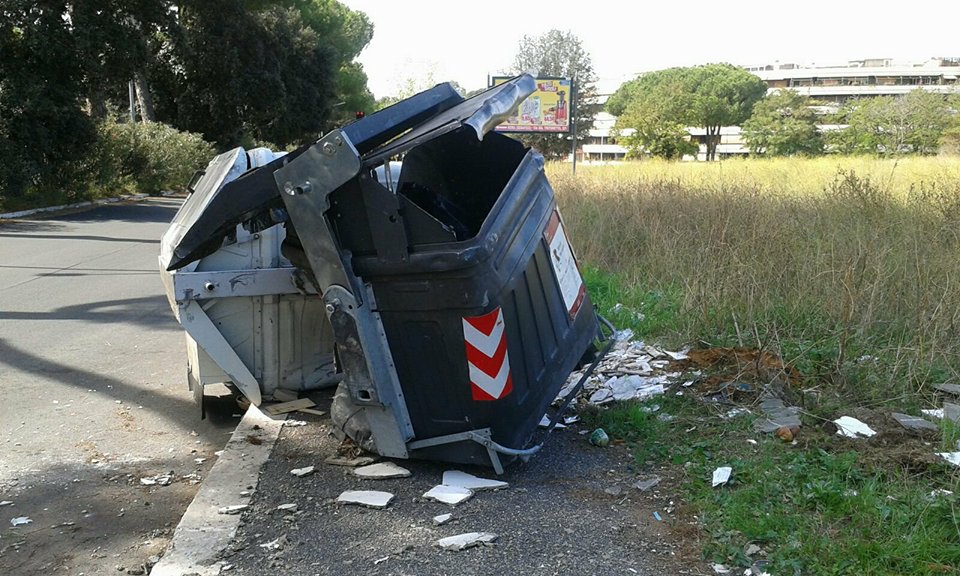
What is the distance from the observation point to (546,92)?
81.3ft

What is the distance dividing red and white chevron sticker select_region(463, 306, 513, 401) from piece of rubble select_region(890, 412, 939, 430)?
6.76ft

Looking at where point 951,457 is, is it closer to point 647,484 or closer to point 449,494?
point 647,484

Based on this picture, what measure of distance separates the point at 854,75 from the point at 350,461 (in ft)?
422

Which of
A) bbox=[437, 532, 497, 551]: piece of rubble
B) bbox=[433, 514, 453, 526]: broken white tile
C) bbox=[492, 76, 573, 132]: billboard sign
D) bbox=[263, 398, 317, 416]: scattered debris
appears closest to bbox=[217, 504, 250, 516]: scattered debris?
bbox=[433, 514, 453, 526]: broken white tile

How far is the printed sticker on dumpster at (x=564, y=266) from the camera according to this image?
448 cm

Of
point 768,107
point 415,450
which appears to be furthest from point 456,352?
point 768,107

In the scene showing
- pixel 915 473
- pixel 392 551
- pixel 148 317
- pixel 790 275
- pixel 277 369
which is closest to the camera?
pixel 392 551

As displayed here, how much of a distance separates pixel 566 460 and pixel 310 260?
1.66 m

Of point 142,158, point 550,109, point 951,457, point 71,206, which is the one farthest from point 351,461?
point 142,158

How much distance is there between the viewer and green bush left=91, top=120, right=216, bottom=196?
23703 mm

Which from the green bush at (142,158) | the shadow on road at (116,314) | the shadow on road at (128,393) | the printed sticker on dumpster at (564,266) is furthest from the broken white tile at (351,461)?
the green bush at (142,158)

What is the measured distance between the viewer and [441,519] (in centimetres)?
364

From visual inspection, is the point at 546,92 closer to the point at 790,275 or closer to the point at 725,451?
the point at 790,275

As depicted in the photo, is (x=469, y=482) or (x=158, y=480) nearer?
(x=469, y=482)
